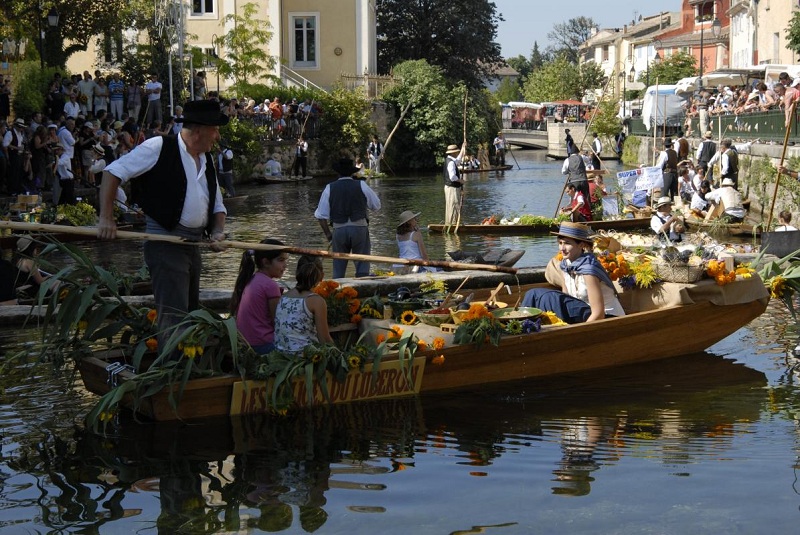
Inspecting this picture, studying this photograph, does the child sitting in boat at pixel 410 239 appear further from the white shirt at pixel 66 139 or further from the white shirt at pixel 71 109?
the white shirt at pixel 71 109

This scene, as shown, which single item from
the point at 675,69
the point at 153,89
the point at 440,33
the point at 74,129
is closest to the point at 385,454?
the point at 74,129

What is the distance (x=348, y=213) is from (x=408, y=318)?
10.2ft

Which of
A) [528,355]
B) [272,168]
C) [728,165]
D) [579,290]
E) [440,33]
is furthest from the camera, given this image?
[440,33]

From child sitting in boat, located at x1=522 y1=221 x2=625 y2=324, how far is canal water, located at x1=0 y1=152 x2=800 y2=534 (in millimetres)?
513

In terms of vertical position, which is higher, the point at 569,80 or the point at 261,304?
A: the point at 569,80

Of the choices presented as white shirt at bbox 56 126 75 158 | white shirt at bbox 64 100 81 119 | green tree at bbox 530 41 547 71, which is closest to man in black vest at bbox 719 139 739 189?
white shirt at bbox 56 126 75 158

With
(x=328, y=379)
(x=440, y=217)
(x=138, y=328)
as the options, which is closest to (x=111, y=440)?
(x=138, y=328)

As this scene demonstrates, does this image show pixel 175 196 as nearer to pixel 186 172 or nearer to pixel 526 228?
pixel 186 172

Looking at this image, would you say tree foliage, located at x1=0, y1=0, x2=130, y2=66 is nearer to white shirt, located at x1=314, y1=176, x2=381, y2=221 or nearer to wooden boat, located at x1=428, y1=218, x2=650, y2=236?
wooden boat, located at x1=428, y1=218, x2=650, y2=236

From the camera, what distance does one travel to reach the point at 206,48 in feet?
150

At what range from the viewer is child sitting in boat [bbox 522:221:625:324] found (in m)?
9.32

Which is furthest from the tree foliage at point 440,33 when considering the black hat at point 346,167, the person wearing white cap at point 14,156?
the black hat at point 346,167

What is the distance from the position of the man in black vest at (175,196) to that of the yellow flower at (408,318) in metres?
1.86

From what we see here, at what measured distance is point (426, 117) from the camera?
157 ft
